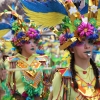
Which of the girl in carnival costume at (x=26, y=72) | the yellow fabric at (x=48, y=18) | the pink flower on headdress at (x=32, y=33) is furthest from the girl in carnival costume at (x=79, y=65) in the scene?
the pink flower on headdress at (x=32, y=33)

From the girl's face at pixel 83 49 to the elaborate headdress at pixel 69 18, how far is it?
0.18 feet

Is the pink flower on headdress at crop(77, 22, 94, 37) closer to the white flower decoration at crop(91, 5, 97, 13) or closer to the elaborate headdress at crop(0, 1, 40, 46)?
the white flower decoration at crop(91, 5, 97, 13)

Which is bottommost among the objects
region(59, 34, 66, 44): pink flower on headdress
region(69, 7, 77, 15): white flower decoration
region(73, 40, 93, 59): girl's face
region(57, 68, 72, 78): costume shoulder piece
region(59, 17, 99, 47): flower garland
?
region(57, 68, 72, 78): costume shoulder piece

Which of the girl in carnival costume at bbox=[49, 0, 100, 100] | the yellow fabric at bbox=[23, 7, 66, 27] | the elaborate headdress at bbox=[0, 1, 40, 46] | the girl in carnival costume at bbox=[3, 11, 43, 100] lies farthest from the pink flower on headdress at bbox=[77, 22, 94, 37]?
the elaborate headdress at bbox=[0, 1, 40, 46]

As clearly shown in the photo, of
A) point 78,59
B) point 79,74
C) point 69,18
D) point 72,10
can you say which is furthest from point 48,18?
point 79,74

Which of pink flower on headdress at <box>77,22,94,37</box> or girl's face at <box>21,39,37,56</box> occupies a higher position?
pink flower on headdress at <box>77,22,94,37</box>

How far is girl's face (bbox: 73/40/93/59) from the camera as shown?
17.2 feet

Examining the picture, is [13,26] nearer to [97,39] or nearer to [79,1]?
[79,1]

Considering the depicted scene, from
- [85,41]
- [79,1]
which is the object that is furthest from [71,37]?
[79,1]

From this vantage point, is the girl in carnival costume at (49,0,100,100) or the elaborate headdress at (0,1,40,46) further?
the elaborate headdress at (0,1,40,46)

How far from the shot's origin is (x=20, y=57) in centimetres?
793

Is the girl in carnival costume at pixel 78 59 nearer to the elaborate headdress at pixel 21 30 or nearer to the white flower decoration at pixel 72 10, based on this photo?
the white flower decoration at pixel 72 10

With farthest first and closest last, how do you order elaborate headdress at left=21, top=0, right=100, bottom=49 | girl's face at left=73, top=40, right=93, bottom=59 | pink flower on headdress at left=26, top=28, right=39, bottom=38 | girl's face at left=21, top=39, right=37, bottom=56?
pink flower on headdress at left=26, top=28, right=39, bottom=38
girl's face at left=21, top=39, right=37, bottom=56
elaborate headdress at left=21, top=0, right=100, bottom=49
girl's face at left=73, top=40, right=93, bottom=59

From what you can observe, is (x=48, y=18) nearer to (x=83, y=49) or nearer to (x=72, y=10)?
(x=72, y=10)
